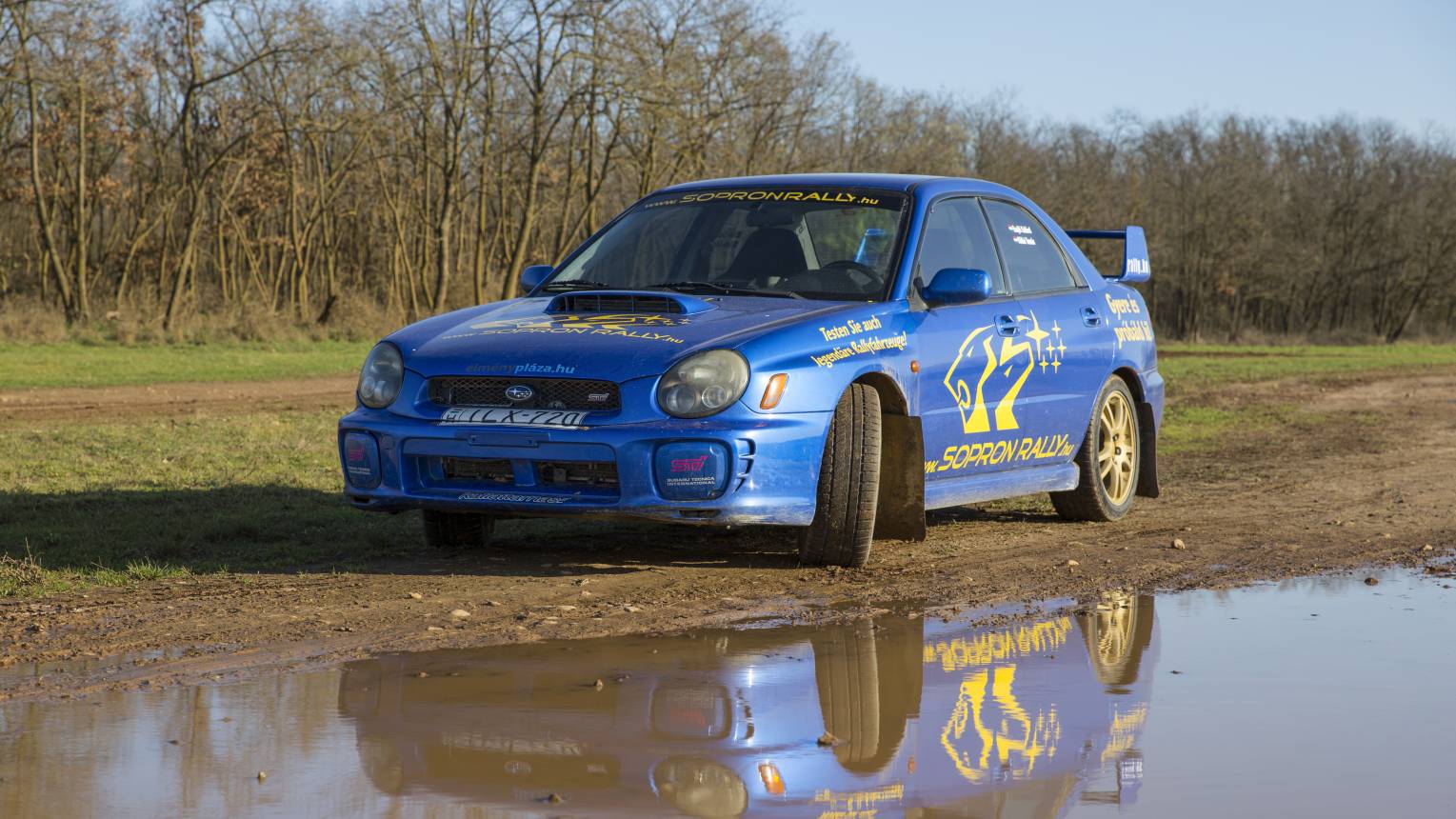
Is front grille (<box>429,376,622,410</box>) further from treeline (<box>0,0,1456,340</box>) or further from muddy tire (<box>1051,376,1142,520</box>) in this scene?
treeline (<box>0,0,1456,340</box>)

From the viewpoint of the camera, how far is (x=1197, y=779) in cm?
359

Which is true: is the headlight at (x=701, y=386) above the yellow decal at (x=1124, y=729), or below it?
above

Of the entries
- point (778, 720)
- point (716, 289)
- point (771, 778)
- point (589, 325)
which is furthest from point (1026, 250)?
point (771, 778)

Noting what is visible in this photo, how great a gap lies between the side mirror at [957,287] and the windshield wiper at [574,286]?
1429 millimetres

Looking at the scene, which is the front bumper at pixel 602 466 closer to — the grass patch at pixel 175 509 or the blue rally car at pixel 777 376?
the blue rally car at pixel 777 376

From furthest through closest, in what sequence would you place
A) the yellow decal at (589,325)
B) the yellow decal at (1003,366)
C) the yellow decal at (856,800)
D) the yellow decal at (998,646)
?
1. the yellow decal at (1003,366)
2. the yellow decal at (589,325)
3. the yellow decal at (998,646)
4. the yellow decal at (856,800)

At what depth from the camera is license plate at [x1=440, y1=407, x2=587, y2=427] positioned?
5875 millimetres

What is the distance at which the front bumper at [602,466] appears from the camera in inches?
228

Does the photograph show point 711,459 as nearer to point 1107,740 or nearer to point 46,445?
point 1107,740

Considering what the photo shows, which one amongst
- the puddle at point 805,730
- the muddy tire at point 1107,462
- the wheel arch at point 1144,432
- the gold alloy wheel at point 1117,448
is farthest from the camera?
the wheel arch at point 1144,432

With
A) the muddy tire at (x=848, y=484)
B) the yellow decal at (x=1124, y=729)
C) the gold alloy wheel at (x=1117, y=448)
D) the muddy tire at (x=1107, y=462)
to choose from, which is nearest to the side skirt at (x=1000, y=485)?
the muddy tire at (x=1107, y=462)

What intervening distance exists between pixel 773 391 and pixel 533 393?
0.90 metres

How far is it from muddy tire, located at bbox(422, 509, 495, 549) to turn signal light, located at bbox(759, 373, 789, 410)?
5.23ft

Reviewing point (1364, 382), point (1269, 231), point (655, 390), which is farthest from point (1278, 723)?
point (1269, 231)
